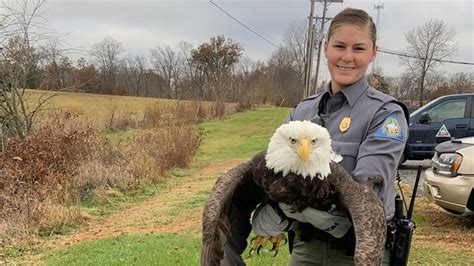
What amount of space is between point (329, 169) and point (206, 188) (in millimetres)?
10725

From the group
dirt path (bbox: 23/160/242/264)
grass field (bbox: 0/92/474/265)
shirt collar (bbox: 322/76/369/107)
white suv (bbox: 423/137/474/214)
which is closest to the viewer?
shirt collar (bbox: 322/76/369/107)

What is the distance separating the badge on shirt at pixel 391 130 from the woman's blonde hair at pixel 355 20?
1.47 feet

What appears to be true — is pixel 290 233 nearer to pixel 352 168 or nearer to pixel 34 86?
pixel 352 168

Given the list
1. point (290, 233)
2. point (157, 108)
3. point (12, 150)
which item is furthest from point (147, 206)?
point (157, 108)

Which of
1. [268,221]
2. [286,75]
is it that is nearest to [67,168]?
[268,221]

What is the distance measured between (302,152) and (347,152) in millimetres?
346

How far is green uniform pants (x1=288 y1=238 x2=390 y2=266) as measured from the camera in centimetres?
249

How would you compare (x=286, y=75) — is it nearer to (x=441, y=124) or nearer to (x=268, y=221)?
(x=441, y=124)

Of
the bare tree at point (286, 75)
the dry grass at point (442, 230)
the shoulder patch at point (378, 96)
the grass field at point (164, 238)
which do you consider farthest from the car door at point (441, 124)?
the bare tree at point (286, 75)

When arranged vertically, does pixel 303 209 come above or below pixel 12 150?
above

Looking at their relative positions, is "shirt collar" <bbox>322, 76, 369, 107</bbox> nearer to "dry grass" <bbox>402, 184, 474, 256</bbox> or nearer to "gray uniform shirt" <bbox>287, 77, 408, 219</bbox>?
"gray uniform shirt" <bbox>287, 77, 408, 219</bbox>

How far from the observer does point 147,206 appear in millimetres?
11461

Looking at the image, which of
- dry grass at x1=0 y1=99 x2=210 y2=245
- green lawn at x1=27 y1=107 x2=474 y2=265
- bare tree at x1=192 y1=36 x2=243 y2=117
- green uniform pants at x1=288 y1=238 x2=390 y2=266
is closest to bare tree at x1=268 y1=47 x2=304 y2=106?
bare tree at x1=192 y1=36 x2=243 y2=117

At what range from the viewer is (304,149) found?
2230 mm
